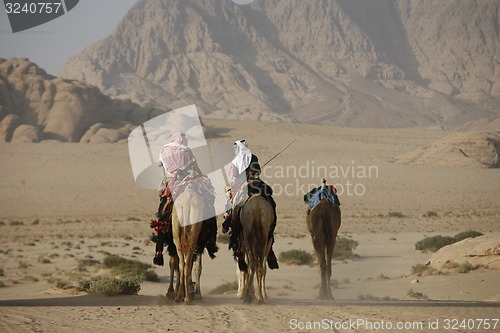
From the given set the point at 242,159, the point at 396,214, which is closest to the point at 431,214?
the point at 396,214

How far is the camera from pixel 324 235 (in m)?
14.0

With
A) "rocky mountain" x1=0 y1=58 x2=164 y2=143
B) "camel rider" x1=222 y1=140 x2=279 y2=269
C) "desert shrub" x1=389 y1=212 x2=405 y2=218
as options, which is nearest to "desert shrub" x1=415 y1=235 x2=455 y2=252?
"camel rider" x1=222 y1=140 x2=279 y2=269

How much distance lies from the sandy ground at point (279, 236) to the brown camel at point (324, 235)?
0.62 m

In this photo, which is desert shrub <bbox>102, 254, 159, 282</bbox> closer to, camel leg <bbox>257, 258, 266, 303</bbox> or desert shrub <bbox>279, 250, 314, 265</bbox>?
desert shrub <bbox>279, 250, 314, 265</bbox>

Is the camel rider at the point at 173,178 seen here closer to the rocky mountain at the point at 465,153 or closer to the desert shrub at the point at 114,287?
the desert shrub at the point at 114,287

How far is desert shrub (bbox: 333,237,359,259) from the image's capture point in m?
24.4

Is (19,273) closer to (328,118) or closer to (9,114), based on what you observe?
(9,114)

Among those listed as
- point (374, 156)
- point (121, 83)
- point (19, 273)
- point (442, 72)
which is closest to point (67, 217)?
point (19, 273)

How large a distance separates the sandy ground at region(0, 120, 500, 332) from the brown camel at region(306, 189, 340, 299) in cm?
62

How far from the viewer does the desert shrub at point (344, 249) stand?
960 inches

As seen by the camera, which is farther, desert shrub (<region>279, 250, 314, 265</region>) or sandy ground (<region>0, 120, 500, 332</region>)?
desert shrub (<region>279, 250, 314, 265</region>)

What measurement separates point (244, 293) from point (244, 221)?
1.51 metres

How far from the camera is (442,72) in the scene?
199625 mm

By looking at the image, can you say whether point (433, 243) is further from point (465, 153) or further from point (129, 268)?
point (465, 153)
